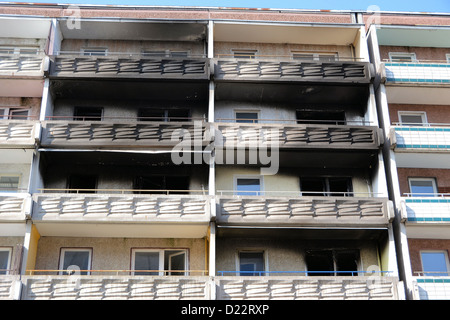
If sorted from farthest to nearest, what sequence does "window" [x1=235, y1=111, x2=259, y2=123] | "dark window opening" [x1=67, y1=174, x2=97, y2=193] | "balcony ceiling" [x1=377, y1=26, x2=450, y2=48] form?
1. "balcony ceiling" [x1=377, y1=26, x2=450, y2=48]
2. "window" [x1=235, y1=111, x2=259, y2=123]
3. "dark window opening" [x1=67, y1=174, x2=97, y2=193]

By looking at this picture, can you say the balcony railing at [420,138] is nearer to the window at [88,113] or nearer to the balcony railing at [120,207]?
the balcony railing at [120,207]

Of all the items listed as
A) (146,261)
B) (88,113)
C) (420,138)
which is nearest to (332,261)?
(420,138)

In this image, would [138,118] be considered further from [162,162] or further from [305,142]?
[305,142]

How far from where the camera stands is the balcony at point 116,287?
22.1 meters

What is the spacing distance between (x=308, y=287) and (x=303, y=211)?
280 cm

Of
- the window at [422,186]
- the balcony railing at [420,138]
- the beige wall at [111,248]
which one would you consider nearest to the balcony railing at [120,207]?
the beige wall at [111,248]

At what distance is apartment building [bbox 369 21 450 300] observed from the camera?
24.1m

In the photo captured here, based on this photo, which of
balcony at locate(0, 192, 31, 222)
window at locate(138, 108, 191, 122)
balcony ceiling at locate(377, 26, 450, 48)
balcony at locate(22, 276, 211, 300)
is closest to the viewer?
balcony at locate(22, 276, 211, 300)

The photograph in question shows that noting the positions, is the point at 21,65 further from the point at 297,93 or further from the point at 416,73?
the point at 416,73

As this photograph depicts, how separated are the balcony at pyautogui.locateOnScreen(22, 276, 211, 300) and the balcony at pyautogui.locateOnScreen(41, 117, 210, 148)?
5155mm

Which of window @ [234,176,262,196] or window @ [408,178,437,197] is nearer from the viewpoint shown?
window @ [234,176,262,196]

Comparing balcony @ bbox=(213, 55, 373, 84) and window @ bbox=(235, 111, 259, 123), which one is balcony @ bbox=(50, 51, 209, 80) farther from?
window @ bbox=(235, 111, 259, 123)

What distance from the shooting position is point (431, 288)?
74.6 feet

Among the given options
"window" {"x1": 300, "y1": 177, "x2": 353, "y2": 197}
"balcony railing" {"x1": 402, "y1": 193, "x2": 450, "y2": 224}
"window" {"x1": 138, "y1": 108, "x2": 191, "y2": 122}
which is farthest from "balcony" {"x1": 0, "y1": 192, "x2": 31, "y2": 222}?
"balcony railing" {"x1": 402, "y1": 193, "x2": 450, "y2": 224}
